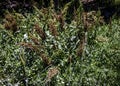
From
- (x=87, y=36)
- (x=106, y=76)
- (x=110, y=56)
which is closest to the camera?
(x=106, y=76)

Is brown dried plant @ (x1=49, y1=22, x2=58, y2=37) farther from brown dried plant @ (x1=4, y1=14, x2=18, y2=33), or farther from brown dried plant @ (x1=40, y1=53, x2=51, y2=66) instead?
brown dried plant @ (x1=4, y1=14, x2=18, y2=33)

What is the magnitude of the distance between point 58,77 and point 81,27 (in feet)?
4.85

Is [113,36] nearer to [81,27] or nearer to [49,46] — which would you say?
[81,27]

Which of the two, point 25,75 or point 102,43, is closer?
point 25,75

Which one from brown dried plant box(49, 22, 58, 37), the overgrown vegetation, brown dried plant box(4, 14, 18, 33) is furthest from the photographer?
brown dried plant box(4, 14, 18, 33)

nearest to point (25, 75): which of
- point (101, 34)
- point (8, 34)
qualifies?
point (8, 34)

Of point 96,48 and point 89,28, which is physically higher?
point 89,28

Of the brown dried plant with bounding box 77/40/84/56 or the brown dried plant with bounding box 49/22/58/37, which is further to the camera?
the brown dried plant with bounding box 49/22/58/37

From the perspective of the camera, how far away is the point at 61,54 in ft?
23.1

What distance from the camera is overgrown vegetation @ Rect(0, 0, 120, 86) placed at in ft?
21.4

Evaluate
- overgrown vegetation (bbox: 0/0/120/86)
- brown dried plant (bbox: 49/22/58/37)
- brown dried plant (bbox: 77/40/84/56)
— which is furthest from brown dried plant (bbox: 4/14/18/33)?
brown dried plant (bbox: 77/40/84/56)

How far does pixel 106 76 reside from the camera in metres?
6.49

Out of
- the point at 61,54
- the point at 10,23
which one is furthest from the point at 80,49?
the point at 10,23

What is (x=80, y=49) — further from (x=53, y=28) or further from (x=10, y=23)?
(x=10, y=23)
